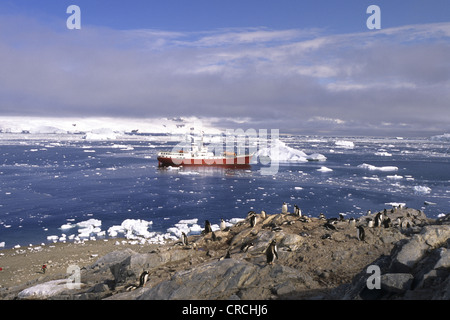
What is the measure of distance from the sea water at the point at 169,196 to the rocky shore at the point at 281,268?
10.4 metres

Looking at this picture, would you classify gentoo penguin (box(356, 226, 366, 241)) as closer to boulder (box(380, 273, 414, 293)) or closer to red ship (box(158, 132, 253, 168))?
boulder (box(380, 273, 414, 293))

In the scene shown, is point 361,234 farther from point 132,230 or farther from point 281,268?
point 132,230

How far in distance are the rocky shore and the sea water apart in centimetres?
1042

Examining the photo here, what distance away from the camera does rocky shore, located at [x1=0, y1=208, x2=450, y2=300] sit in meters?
6.96

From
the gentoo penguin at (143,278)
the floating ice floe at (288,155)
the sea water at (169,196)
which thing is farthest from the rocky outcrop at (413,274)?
the floating ice floe at (288,155)

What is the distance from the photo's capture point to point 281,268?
343 inches

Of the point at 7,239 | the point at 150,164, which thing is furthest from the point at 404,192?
the point at 150,164

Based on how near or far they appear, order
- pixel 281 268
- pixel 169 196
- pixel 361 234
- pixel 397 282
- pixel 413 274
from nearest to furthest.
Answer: pixel 397 282, pixel 413 274, pixel 281 268, pixel 361 234, pixel 169 196

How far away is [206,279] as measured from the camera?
850 cm

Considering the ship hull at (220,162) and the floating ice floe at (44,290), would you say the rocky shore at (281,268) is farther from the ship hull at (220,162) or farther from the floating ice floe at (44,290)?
the ship hull at (220,162)

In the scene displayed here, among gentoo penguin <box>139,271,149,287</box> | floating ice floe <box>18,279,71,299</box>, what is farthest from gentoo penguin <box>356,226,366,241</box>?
floating ice floe <box>18,279,71,299</box>

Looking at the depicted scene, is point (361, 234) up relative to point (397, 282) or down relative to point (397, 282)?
down

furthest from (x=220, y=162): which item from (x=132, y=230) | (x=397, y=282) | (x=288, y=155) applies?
(x=397, y=282)

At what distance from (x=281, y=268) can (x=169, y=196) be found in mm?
29996
